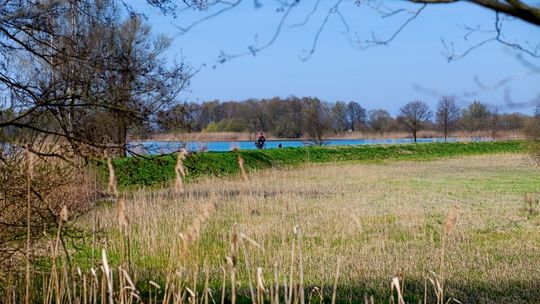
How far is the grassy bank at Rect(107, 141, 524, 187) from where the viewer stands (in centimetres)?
2381

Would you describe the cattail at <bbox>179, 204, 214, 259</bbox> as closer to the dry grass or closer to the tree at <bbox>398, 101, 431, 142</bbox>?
the dry grass

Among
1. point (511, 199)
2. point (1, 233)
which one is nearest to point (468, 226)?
point (511, 199)

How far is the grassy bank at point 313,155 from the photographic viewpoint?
938 inches

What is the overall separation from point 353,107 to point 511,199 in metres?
68.6

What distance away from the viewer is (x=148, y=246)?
938 cm

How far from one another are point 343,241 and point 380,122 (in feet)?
214

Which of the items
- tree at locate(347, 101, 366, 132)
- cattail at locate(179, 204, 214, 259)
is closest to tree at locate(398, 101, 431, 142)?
tree at locate(347, 101, 366, 132)

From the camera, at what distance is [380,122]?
74.7 metres

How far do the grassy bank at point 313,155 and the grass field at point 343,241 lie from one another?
3.56 m

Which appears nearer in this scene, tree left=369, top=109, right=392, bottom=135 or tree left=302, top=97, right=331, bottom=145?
tree left=302, top=97, right=331, bottom=145

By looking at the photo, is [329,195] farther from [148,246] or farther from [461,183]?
[148,246]

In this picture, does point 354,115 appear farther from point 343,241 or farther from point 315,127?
point 343,241

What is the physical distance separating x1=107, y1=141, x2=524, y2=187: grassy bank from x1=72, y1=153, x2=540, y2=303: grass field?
356cm

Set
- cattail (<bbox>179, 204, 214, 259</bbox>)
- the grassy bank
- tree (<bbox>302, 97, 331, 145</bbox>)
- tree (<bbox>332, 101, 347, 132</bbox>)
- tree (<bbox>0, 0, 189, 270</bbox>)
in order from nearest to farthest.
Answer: cattail (<bbox>179, 204, 214, 259</bbox>)
tree (<bbox>0, 0, 189, 270</bbox>)
the grassy bank
tree (<bbox>302, 97, 331, 145</bbox>)
tree (<bbox>332, 101, 347, 132</bbox>)
